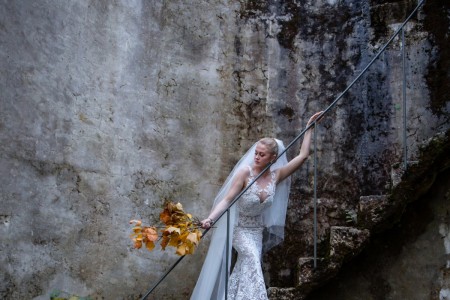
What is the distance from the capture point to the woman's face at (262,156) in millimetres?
4973

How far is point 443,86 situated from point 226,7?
2.46 m

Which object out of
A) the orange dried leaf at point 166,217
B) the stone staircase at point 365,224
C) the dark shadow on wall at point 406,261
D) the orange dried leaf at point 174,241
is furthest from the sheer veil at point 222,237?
the dark shadow on wall at point 406,261

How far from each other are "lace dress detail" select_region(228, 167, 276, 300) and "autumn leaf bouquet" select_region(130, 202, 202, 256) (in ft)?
2.25

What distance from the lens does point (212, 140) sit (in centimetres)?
616

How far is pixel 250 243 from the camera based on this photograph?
4.88m

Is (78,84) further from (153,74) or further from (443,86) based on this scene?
(443,86)

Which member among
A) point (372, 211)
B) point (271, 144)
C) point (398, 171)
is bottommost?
point (372, 211)

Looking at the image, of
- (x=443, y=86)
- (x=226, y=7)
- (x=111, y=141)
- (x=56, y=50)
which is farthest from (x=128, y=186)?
(x=443, y=86)

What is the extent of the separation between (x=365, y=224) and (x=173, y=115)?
2267 millimetres

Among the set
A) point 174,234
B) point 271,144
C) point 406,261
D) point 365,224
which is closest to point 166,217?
point 174,234

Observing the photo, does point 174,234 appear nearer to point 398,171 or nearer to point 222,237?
point 222,237

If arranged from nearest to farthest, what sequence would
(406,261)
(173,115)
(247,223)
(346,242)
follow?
1. (346,242)
2. (247,223)
3. (406,261)
4. (173,115)

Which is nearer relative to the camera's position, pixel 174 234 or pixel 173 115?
pixel 174 234

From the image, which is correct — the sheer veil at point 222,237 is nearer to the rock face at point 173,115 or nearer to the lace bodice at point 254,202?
the lace bodice at point 254,202
